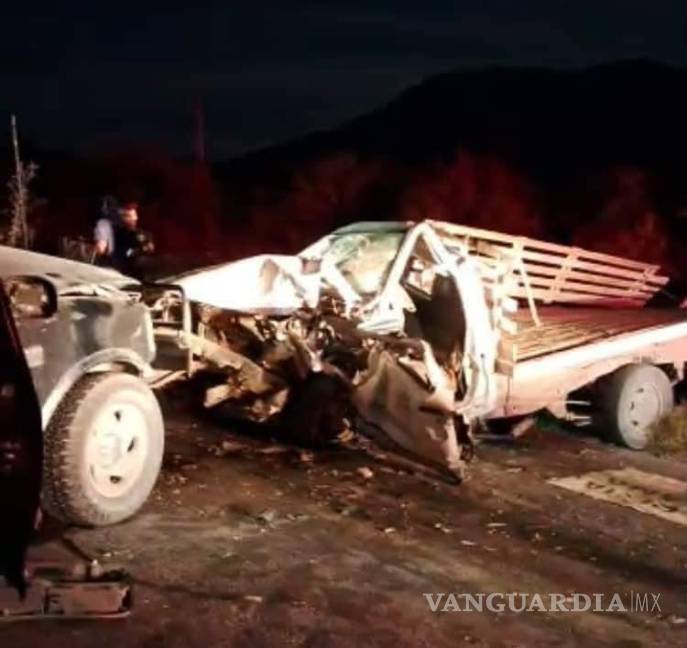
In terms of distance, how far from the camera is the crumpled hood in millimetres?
8680

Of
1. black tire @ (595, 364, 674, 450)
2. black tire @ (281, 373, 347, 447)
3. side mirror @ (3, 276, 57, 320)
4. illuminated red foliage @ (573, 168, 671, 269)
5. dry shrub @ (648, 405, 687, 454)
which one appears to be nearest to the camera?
side mirror @ (3, 276, 57, 320)

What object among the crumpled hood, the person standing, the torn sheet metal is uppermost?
the person standing

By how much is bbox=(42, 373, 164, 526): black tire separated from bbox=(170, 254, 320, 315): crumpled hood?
7.26 ft

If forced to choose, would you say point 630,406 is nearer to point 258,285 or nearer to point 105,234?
point 258,285

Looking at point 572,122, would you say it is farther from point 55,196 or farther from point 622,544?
point 622,544

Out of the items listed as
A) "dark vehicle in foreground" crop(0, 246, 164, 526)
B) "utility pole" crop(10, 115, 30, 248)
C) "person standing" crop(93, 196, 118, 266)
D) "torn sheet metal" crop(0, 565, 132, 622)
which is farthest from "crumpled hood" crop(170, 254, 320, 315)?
"utility pole" crop(10, 115, 30, 248)

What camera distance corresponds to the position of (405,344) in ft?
26.2

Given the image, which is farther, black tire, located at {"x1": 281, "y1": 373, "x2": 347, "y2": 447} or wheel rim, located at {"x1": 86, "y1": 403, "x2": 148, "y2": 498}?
black tire, located at {"x1": 281, "y1": 373, "x2": 347, "y2": 447}

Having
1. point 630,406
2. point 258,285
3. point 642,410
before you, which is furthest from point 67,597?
point 642,410

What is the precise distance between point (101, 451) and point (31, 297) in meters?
1.21

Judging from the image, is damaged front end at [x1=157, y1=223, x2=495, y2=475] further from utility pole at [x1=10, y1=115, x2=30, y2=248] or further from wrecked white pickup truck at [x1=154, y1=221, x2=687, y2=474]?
utility pole at [x1=10, y1=115, x2=30, y2=248]

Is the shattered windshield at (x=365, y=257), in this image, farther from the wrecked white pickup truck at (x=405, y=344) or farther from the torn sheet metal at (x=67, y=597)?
the torn sheet metal at (x=67, y=597)

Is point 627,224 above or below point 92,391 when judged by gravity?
above

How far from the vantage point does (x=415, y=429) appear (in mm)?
7848
